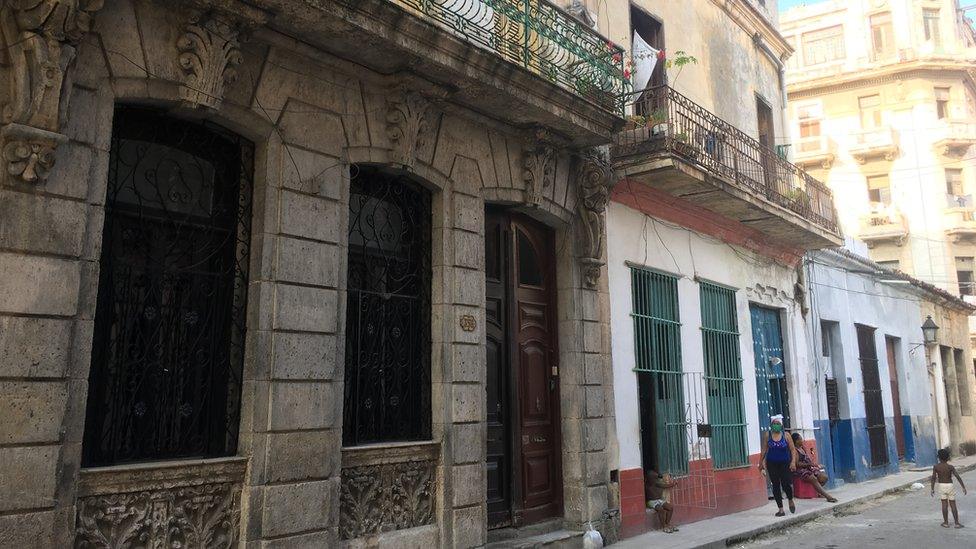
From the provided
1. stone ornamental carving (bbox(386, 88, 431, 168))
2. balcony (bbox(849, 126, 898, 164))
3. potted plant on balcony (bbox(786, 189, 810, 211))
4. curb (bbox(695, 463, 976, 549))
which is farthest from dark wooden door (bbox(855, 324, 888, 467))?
balcony (bbox(849, 126, 898, 164))

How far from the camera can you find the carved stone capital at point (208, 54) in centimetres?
533

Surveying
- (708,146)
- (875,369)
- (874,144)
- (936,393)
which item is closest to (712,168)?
(708,146)

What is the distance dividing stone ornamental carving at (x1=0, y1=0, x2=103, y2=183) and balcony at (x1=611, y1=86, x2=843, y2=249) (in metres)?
6.86

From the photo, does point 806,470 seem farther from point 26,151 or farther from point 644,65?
point 26,151

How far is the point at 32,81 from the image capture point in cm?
449

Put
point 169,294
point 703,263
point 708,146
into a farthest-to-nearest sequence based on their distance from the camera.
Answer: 1. point 703,263
2. point 708,146
3. point 169,294

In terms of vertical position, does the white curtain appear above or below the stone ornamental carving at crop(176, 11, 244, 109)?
above

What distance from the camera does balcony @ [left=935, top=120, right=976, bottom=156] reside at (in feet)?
105

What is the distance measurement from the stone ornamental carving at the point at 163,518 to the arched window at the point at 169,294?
335mm

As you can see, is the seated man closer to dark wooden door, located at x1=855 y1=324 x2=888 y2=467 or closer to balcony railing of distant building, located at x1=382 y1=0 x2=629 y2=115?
balcony railing of distant building, located at x1=382 y1=0 x2=629 y2=115

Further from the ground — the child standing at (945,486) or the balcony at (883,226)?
the balcony at (883,226)

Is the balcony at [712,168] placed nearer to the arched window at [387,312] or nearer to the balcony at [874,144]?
the arched window at [387,312]

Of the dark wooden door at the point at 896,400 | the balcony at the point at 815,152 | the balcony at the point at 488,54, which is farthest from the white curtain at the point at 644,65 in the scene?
the balcony at the point at 815,152

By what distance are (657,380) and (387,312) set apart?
15.8ft
